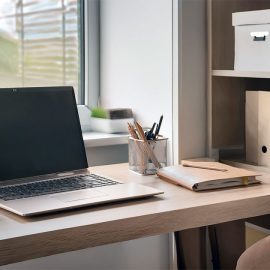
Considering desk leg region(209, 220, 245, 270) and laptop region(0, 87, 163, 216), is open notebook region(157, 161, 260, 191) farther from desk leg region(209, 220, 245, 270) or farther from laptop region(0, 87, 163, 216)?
desk leg region(209, 220, 245, 270)

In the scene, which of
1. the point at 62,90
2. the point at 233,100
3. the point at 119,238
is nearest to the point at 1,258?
the point at 119,238

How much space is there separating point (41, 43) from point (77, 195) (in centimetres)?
96

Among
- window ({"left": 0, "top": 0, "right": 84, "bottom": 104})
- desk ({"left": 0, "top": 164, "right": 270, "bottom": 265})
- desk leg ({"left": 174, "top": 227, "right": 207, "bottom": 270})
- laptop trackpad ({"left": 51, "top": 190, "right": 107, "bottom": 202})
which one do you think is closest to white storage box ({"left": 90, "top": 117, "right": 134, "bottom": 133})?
window ({"left": 0, "top": 0, "right": 84, "bottom": 104})

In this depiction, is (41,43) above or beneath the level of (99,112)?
above

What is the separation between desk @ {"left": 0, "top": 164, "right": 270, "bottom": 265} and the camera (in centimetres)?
136

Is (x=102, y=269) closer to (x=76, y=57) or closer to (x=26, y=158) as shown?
(x=26, y=158)

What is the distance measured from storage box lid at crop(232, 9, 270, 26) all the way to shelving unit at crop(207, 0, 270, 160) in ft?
0.38

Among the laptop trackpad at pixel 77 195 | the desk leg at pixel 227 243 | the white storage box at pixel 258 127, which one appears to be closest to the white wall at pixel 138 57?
the white storage box at pixel 258 127

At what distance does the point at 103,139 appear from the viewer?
2244mm

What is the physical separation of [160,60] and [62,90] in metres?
0.42

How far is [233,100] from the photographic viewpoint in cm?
226

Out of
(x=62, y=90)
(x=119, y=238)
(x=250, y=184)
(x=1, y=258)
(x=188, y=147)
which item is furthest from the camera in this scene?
(x=188, y=147)

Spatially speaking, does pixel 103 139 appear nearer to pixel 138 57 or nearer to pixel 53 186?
pixel 138 57

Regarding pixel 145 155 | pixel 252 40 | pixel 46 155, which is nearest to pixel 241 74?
pixel 252 40
